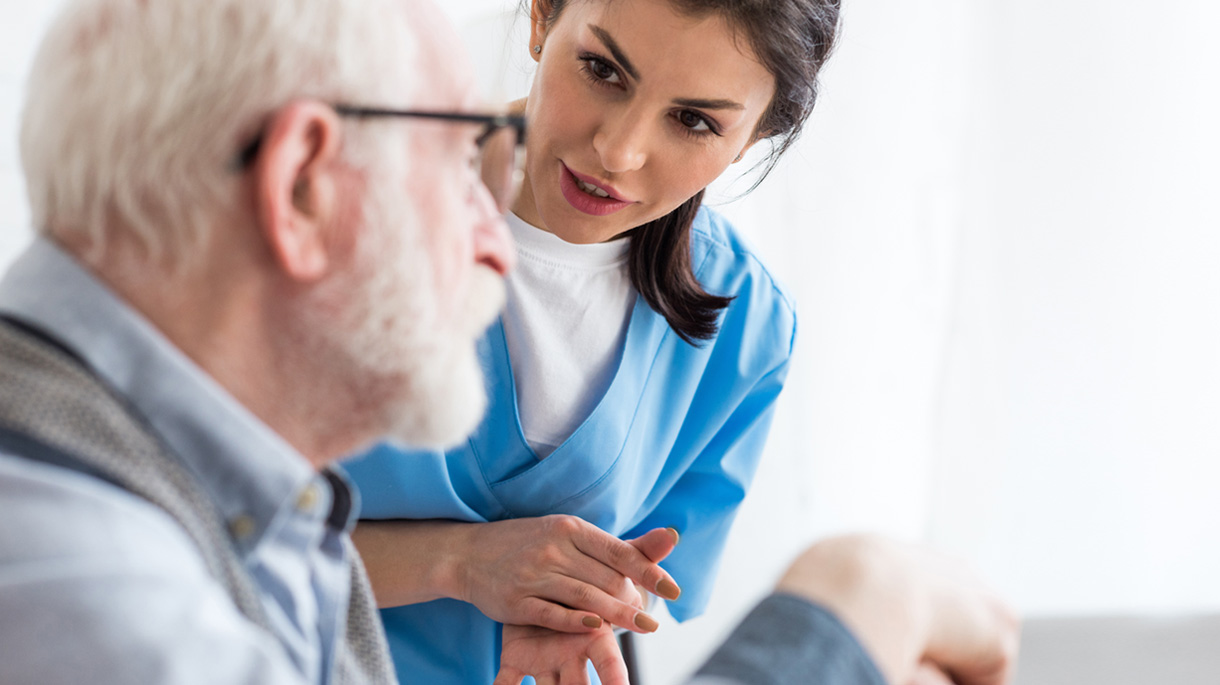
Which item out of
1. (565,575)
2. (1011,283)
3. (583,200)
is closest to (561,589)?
(565,575)

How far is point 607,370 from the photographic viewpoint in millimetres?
1138

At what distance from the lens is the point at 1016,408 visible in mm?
1741

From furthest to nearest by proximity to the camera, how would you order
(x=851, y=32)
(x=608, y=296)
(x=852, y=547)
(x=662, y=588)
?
(x=851, y=32), (x=608, y=296), (x=662, y=588), (x=852, y=547)

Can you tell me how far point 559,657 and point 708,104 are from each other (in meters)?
0.56

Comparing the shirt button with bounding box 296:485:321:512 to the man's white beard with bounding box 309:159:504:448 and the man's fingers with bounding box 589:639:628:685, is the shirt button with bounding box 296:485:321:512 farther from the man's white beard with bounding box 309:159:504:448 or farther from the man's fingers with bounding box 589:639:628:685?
the man's fingers with bounding box 589:639:628:685

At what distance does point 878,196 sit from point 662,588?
116cm

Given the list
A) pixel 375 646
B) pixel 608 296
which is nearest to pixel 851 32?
pixel 608 296

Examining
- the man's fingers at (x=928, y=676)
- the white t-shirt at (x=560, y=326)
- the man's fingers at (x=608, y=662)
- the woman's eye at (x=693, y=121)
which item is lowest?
the man's fingers at (x=608, y=662)

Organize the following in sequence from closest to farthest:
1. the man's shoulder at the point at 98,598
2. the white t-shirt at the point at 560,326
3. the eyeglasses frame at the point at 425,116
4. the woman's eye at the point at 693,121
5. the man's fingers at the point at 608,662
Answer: the man's shoulder at the point at 98,598 < the eyeglasses frame at the point at 425,116 < the man's fingers at the point at 608,662 < the woman's eye at the point at 693,121 < the white t-shirt at the point at 560,326

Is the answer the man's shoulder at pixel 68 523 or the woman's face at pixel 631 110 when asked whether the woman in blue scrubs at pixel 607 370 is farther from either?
the man's shoulder at pixel 68 523

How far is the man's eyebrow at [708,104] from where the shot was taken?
0.93m

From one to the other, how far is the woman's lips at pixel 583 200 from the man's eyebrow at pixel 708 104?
136 millimetres

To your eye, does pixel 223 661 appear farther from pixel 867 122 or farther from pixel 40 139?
pixel 867 122

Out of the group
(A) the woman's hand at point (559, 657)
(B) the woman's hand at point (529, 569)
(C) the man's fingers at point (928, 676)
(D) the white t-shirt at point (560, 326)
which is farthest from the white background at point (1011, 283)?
(C) the man's fingers at point (928, 676)
